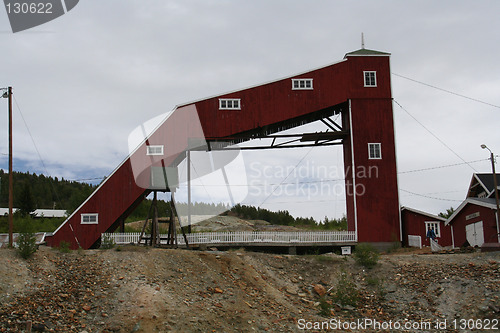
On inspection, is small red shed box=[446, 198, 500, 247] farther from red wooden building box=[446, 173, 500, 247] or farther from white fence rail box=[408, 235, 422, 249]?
white fence rail box=[408, 235, 422, 249]

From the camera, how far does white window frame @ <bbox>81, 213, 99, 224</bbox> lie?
108 ft

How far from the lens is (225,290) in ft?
74.9

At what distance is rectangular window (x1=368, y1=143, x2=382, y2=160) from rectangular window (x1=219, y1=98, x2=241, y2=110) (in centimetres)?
953

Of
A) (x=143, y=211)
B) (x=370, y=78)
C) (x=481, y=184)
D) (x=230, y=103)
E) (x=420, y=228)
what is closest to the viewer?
(x=420, y=228)

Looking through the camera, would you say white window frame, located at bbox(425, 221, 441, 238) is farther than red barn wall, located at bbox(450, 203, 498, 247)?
Yes

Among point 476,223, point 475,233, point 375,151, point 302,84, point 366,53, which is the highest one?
point 366,53

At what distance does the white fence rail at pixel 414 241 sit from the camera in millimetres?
34281

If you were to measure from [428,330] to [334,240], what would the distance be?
43.4ft

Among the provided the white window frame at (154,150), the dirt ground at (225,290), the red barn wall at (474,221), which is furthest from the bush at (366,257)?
the white window frame at (154,150)

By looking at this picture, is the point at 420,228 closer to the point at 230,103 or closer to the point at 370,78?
the point at 370,78

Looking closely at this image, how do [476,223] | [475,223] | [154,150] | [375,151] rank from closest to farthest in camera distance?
[476,223] < [475,223] < [154,150] < [375,151]

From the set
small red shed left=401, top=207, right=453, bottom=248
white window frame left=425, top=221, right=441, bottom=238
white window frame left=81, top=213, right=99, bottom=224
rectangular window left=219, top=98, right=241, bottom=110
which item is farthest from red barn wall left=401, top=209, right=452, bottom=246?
white window frame left=81, top=213, right=99, bottom=224

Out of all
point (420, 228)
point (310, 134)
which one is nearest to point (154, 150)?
point (310, 134)

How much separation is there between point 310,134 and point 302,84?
3.57 metres
